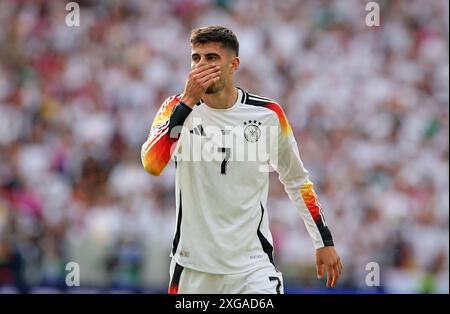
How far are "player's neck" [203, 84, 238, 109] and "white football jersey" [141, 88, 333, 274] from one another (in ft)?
0.09

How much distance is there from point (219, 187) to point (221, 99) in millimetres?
559

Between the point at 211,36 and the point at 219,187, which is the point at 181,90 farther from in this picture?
the point at 219,187

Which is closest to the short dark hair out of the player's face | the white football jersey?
the player's face

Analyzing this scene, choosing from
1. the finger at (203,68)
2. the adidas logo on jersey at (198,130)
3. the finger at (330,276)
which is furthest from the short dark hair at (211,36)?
the finger at (330,276)

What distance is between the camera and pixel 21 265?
1083 centimetres

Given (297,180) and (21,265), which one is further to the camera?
(21,265)

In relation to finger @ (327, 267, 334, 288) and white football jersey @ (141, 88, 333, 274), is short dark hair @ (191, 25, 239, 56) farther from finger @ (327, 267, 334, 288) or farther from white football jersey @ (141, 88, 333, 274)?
finger @ (327, 267, 334, 288)

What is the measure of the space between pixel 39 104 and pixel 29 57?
3.83 feet

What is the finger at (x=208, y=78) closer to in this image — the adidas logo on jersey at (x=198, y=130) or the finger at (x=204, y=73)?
the finger at (x=204, y=73)

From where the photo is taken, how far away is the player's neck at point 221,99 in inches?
232

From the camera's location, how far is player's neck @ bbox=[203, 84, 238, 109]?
5.89 meters

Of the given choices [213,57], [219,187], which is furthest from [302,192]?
[213,57]

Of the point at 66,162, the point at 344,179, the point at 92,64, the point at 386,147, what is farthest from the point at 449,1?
the point at 66,162
